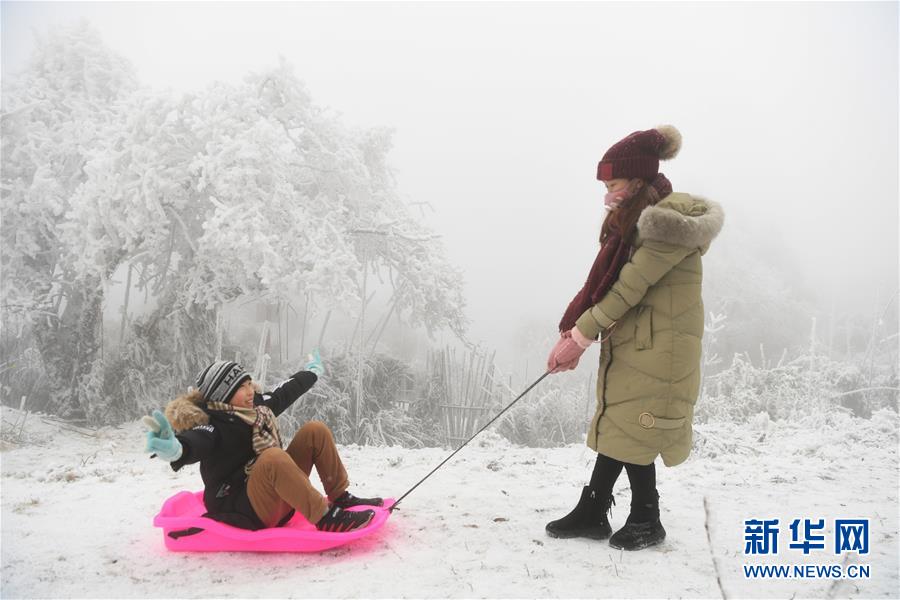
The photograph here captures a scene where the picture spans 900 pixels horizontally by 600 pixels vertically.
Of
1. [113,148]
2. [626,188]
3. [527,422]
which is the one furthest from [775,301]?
[113,148]

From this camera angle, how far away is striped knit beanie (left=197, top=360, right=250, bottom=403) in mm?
2277

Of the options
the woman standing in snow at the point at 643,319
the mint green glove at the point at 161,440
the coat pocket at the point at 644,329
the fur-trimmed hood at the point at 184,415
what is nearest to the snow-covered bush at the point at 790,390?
the woman standing in snow at the point at 643,319

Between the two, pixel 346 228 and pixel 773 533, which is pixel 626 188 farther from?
pixel 346 228

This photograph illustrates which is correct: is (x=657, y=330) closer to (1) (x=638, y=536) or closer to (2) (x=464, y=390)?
(1) (x=638, y=536)

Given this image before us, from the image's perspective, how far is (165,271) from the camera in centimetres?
610

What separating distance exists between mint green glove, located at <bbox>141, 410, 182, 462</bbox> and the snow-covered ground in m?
0.46

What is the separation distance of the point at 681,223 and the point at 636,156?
13.4 inches

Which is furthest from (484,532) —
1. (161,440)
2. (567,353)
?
(161,440)

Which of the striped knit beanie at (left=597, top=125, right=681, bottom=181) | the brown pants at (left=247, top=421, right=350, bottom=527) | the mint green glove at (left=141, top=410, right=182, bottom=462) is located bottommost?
the brown pants at (left=247, top=421, right=350, bottom=527)

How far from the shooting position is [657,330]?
7.06 ft

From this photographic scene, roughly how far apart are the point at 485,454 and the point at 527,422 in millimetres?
2389

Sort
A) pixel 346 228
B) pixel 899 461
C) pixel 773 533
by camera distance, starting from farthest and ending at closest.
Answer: pixel 346 228 → pixel 899 461 → pixel 773 533

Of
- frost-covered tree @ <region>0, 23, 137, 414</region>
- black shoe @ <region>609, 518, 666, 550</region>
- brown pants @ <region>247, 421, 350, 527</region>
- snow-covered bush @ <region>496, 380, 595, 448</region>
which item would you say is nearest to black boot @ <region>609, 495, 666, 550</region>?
black shoe @ <region>609, 518, 666, 550</region>

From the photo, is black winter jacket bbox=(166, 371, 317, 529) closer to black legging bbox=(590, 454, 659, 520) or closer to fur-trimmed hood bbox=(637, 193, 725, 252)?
black legging bbox=(590, 454, 659, 520)
